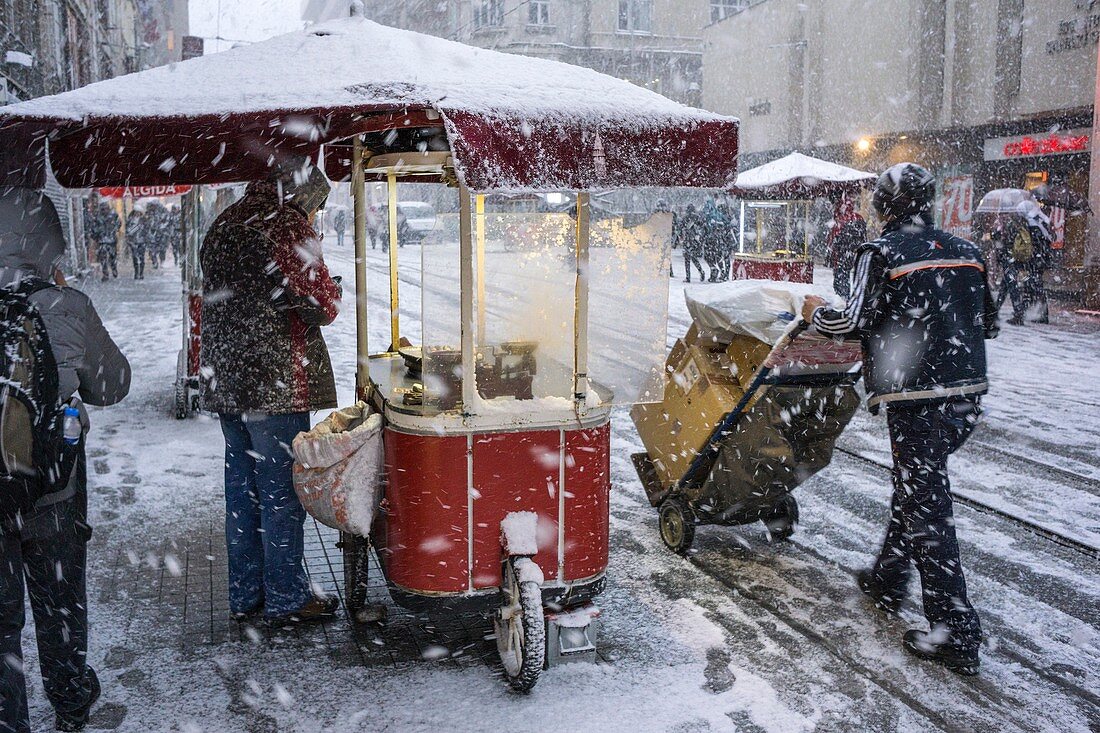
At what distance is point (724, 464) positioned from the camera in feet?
17.1

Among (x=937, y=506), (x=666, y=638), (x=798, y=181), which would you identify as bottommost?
(x=666, y=638)

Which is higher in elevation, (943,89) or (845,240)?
(943,89)

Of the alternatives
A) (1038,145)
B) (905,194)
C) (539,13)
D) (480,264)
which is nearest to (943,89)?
(1038,145)

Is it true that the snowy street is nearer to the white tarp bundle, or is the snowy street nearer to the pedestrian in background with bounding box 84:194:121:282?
the white tarp bundle

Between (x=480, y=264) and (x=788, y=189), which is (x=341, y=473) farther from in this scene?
(x=788, y=189)

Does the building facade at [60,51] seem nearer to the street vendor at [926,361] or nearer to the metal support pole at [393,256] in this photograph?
the metal support pole at [393,256]

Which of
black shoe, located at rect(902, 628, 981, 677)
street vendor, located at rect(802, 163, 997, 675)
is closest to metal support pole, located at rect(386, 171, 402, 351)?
street vendor, located at rect(802, 163, 997, 675)

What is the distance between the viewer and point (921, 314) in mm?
4293

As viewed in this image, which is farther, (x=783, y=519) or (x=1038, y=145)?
(x=1038, y=145)

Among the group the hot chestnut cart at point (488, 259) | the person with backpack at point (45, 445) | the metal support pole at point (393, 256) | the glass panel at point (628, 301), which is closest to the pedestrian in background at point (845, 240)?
A: the metal support pole at point (393, 256)

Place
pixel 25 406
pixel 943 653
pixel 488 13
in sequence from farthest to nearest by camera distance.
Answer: pixel 488 13, pixel 943 653, pixel 25 406

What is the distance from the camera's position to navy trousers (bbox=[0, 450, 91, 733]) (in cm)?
320

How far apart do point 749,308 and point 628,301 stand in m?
0.96

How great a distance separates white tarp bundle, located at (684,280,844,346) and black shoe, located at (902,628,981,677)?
1550 millimetres
